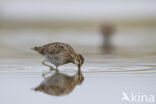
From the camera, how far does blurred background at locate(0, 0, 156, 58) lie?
17.5 metres

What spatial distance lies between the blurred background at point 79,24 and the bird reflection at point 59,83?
453 cm

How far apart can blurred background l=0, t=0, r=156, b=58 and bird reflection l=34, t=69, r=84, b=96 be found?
14.9 ft

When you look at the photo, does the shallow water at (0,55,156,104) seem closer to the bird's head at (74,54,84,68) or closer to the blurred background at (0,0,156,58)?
the bird's head at (74,54,84,68)

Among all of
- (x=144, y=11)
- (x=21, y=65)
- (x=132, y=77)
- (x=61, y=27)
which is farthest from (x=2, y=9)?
(x=132, y=77)

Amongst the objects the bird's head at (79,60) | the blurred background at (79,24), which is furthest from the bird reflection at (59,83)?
the blurred background at (79,24)

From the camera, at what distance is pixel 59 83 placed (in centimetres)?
846

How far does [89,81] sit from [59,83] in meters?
0.56

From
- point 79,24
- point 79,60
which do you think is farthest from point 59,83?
point 79,24

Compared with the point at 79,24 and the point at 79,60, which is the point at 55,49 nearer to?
the point at 79,60

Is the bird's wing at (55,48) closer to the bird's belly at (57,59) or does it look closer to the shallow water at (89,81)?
the bird's belly at (57,59)

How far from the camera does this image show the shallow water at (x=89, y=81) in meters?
7.26

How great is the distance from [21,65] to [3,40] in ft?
27.4

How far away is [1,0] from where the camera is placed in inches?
1184

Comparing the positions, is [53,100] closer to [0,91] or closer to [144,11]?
[0,91]
